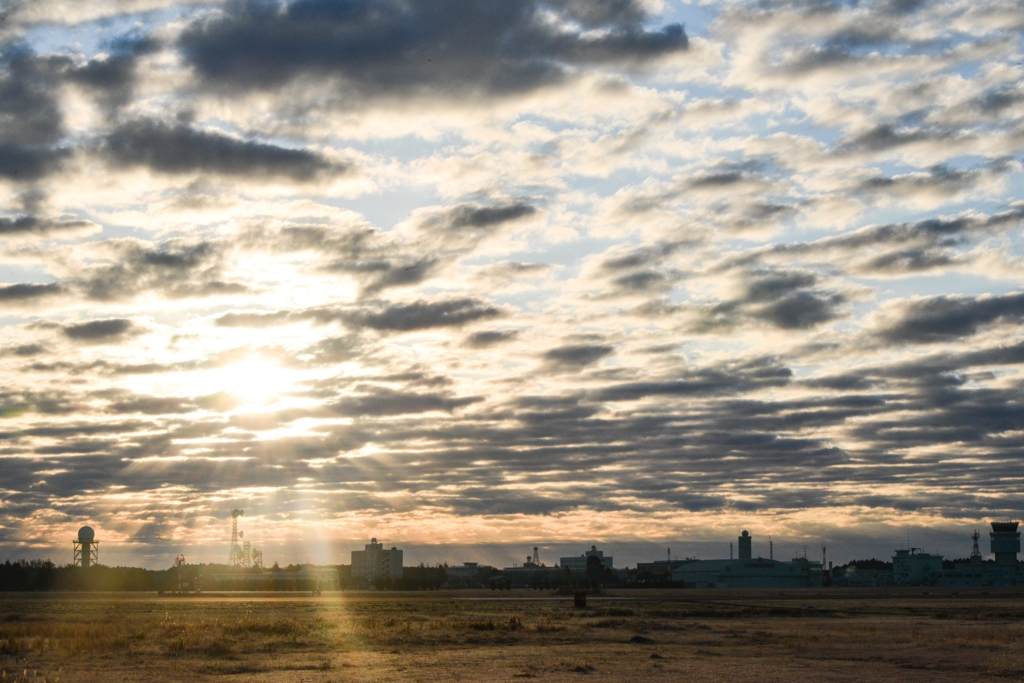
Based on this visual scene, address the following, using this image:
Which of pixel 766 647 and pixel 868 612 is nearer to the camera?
pixel 766 647

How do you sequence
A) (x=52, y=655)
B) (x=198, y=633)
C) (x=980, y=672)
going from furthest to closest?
1. (x=198, y=633)
2. (x=52, y=655)
3. (x=980, y=672)

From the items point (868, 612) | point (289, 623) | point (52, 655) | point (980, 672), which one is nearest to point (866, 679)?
point (980, 672)

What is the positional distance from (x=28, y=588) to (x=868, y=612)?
555ft

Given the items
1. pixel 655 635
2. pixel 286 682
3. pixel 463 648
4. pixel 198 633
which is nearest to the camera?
pixel 286 682

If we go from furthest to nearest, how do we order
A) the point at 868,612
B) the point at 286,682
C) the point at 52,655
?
the point at 868,612 → the point at 52,655 → the point at 286,682

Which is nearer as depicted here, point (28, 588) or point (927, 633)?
point (927, 633)

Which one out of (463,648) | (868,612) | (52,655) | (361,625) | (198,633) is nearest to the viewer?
(52,655)

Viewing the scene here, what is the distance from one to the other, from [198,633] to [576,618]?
29.5m

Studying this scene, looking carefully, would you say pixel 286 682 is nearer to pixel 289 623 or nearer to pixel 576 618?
pixel 289 623

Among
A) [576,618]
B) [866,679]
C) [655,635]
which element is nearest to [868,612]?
[576,618]

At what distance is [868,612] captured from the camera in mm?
91250

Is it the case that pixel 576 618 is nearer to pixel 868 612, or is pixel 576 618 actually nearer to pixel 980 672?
pixel 868 612

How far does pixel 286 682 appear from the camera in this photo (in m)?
34.6

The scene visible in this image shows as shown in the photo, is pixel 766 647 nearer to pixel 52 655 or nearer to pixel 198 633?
pixel 198 633
